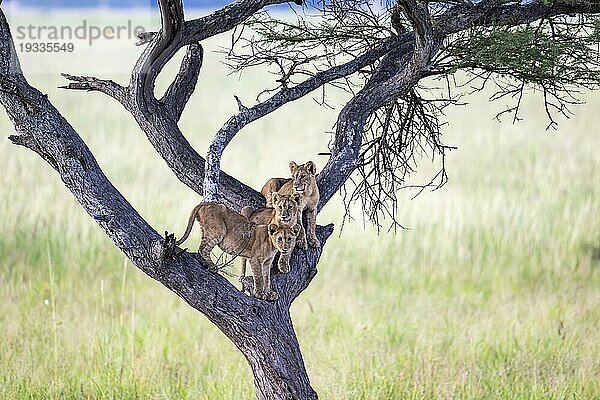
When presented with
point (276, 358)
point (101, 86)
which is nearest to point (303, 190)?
point (276, 358)

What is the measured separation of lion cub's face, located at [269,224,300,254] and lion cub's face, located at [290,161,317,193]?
0.16 m

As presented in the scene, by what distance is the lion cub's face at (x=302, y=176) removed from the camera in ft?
11.6

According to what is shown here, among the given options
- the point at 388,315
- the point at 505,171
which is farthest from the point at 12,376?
the point at 505,171

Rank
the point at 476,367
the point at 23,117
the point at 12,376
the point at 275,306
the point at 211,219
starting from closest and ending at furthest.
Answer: the point at 211,219
the point at 23,117
the point at 275,306
the point at 12,376
the point at 476,367

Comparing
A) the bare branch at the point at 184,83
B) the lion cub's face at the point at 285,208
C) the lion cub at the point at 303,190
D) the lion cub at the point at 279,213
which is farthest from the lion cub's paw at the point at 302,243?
the bare branch at the point at 184,83

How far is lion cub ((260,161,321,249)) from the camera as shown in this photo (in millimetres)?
3559

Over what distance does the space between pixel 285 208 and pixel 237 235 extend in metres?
0.19

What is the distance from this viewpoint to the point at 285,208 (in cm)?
340

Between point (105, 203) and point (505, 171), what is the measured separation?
6.28 meters

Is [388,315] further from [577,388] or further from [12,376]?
[12,376]

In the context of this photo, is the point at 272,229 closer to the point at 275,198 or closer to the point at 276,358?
the point at 275,198

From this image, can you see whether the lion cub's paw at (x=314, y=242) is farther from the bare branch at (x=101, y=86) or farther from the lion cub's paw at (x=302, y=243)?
the bare branch at (x=101, y=86)

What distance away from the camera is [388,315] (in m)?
6.62

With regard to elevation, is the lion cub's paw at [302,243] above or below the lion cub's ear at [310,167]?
below
